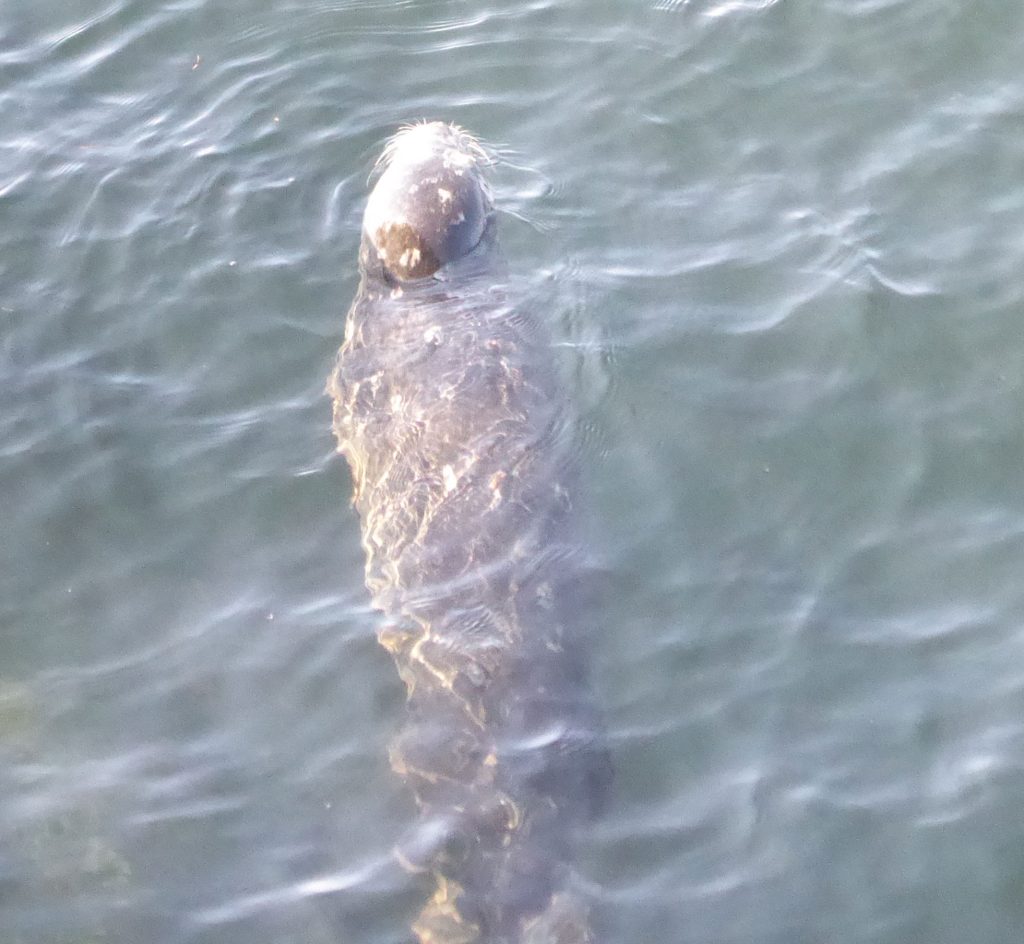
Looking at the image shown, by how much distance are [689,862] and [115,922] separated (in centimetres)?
219

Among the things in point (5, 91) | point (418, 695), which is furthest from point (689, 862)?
point (5, 91)

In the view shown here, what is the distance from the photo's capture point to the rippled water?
5488 mm

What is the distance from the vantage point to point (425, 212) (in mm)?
7855

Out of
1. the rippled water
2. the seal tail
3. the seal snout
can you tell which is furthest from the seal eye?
the seal tail

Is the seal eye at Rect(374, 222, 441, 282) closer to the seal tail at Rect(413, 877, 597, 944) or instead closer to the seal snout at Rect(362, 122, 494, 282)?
the seal snout at Rect(362, 122, 494, 282)

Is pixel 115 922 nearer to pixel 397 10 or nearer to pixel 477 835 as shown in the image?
pixel 477 835

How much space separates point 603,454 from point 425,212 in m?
1.91

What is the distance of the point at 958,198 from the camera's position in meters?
7.91

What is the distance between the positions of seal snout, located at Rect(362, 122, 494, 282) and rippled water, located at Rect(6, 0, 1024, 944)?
1.10 ft

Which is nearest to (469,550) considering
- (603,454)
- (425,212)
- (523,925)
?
(603,454)

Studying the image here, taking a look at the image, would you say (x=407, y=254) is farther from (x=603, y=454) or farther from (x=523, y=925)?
(x=523, y=925)

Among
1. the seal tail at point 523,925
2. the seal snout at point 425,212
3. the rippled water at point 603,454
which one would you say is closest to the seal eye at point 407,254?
the seal snout at point 425,212

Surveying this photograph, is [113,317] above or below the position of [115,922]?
above

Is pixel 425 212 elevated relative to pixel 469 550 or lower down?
elevated
